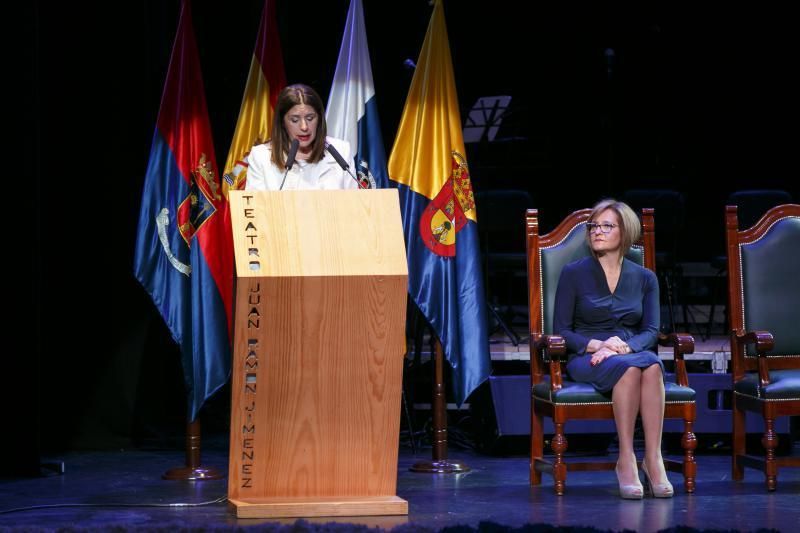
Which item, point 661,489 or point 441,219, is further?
point 441,219

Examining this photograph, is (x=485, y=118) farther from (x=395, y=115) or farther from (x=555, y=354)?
(x=555, y=354)

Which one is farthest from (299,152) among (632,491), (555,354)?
(632,491)

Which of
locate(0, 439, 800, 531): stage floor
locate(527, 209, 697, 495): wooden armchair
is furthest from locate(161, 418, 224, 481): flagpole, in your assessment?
locate(527, 209, 697, 495): wooden armchair

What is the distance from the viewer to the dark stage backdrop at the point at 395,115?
596cm

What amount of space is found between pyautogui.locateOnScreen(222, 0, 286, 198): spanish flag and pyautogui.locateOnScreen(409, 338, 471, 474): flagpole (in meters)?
1.24

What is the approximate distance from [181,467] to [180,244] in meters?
0.99

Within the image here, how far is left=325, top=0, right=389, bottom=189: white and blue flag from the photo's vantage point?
17.1 ft

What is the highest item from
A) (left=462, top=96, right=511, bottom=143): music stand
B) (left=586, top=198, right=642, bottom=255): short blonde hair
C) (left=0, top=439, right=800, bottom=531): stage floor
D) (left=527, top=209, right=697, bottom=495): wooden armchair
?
(left=462, top=96, right=511, bottom=143): music stand

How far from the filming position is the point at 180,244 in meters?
A: 5.10

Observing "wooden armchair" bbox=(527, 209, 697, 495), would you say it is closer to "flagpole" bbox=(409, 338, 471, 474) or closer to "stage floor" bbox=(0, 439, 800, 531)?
"stage floor" bbox=(0, 439, 800, 531)

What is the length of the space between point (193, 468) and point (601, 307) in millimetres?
1892

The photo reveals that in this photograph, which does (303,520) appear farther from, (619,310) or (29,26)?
(29,26)

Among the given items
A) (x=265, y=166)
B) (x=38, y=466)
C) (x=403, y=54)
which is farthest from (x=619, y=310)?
(x=403, y=54)

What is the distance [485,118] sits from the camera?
8.15m
